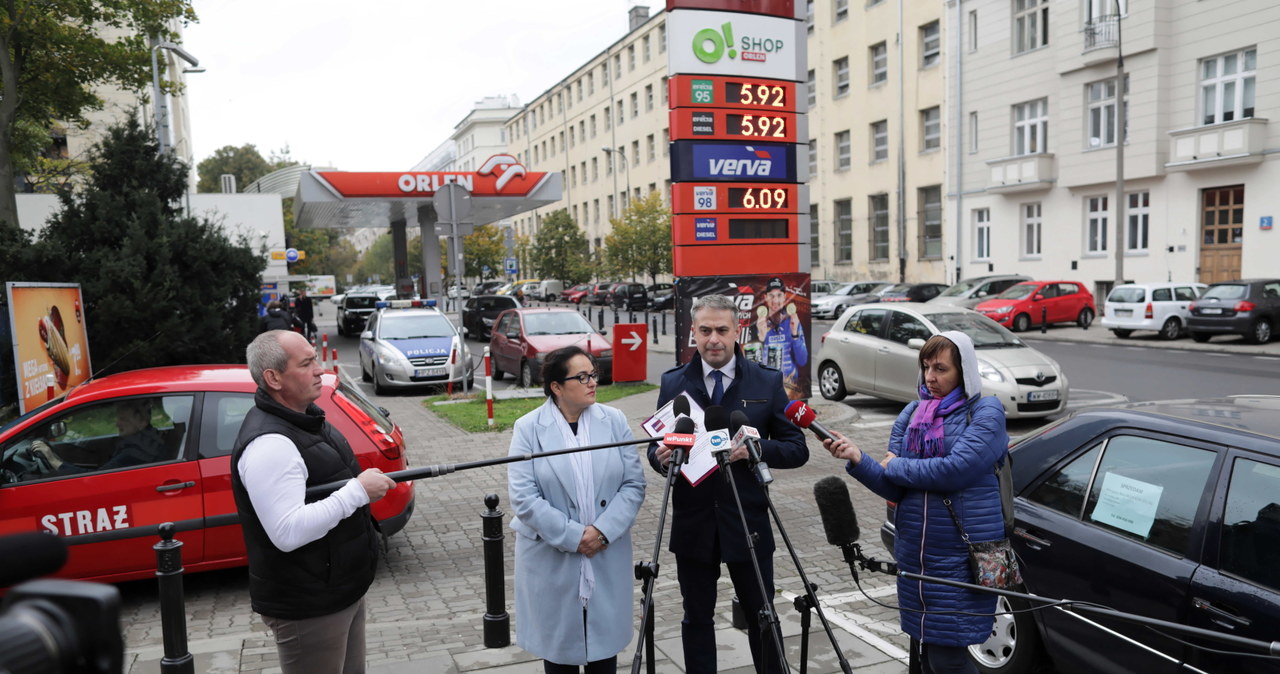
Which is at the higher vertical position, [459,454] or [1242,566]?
[1242,566]

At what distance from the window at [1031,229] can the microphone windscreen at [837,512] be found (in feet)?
114

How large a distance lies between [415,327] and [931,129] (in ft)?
97.4

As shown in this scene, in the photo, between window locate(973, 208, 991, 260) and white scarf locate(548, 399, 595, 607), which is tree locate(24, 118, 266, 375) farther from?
window locate(973, 208, 991, 260)

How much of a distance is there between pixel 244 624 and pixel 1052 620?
4.78 m

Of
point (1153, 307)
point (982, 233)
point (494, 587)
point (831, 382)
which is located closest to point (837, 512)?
point (494, 587)

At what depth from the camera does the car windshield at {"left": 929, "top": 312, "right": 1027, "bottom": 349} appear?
12.6m

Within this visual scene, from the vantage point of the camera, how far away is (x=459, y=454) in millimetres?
10883

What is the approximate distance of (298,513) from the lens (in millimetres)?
2943

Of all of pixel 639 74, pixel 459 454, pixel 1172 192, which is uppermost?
pixel 639 74

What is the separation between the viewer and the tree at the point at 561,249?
2244 inches

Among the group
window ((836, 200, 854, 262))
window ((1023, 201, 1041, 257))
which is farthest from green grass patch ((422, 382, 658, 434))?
window ((836, 200, 854, 262))

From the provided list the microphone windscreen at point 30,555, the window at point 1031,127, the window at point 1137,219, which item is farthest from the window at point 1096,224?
the microphone windscreen at point 30,555

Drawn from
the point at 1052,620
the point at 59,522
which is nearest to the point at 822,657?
the point at 1052,620

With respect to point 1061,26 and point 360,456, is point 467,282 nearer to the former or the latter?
point 1061,26
